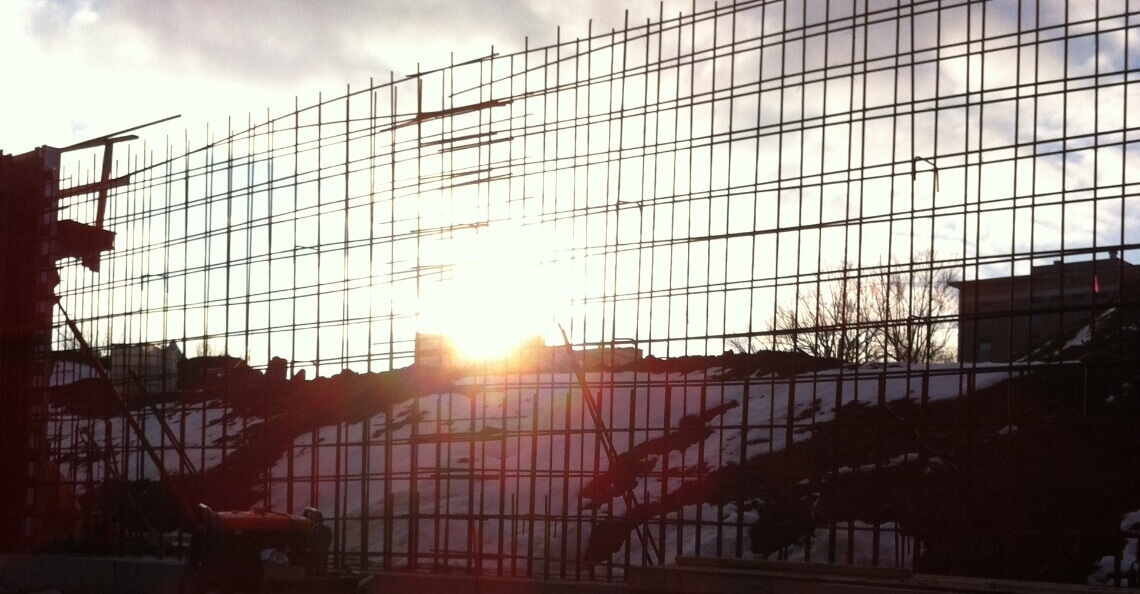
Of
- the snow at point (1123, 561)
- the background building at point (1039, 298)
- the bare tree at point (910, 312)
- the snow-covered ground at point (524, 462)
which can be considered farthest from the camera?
the background building at point (1039, 298)

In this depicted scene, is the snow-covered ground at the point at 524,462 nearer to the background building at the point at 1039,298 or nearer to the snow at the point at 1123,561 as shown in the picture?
the background building at the point at 1039,298

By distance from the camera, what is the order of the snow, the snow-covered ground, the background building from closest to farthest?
the snow-covered ground → the snow → the background building

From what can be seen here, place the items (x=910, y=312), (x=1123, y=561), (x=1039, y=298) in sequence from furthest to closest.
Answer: (x=1039, y=298) < (x=1123, y=561) < (x=910, y=312)

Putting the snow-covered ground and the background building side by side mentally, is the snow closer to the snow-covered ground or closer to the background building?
the snow-covered ground

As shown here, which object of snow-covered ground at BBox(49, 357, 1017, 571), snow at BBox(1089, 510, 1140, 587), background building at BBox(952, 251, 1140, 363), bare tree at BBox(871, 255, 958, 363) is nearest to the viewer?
bare tree at BBox(871, 255, 958, 363)

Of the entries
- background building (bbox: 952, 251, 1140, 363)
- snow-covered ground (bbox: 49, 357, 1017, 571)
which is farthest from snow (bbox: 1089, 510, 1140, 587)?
background building (bbox: 952, 251, 1140, 363)

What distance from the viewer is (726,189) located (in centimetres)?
1302

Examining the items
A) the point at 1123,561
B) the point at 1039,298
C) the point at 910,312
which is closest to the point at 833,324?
the point at 910,312

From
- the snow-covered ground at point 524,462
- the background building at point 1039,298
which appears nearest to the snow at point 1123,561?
the snow-covered ground at point 524,462

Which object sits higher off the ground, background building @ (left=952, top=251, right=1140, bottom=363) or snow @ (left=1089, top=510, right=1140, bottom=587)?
A: background building @ (left=952, top=251, right=1140, bottom=363)

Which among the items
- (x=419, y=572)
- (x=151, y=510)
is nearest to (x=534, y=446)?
(x=419, y=572)

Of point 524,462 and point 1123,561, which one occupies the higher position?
point 524,462

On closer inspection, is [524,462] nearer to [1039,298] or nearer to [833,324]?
[1039,298]

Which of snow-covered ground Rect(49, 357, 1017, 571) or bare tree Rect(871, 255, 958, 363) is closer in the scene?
bare tree Rect(871, 255, 958, 363)
